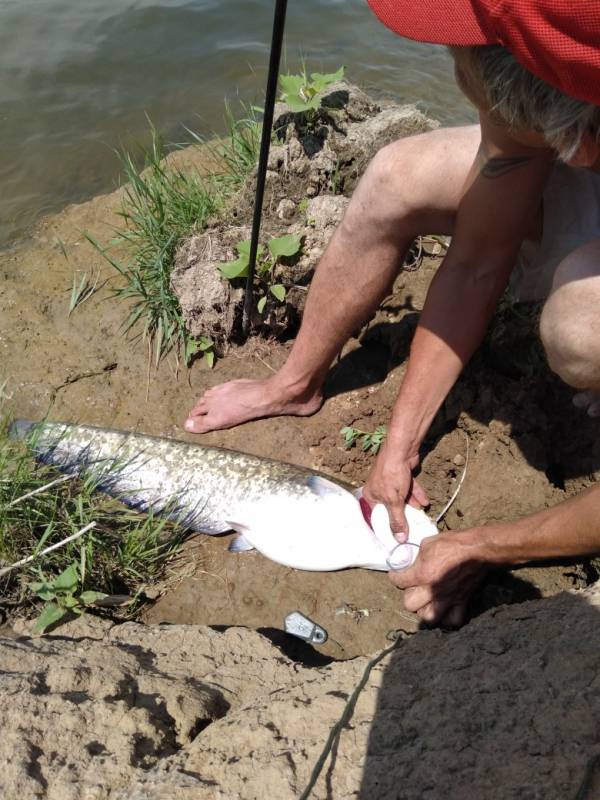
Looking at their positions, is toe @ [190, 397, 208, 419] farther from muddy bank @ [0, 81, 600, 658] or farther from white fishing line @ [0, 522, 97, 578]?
white fishing line @ [0, 522, 97, 578]

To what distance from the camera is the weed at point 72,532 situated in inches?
110

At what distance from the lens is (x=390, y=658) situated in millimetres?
2207

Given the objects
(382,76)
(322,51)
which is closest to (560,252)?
(382,76)

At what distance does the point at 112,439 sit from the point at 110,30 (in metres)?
5.71

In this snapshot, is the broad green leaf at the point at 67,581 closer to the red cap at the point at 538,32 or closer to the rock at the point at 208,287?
the rock at the point at 208,287

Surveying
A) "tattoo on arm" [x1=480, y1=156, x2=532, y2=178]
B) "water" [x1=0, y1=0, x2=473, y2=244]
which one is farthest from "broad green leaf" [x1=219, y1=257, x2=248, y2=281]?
"water" [x1=0, y1=0, x2=473, y2=244]

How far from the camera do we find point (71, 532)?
9.55ft

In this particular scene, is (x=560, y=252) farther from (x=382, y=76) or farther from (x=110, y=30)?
(x=110, y=30)

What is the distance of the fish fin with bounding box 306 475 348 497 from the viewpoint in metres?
3.11

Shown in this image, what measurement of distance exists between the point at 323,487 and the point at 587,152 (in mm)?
1839

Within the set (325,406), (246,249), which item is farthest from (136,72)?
(325,406)

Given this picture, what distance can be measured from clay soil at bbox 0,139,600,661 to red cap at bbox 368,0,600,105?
1.96m

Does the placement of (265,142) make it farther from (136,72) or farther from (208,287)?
(136,72)

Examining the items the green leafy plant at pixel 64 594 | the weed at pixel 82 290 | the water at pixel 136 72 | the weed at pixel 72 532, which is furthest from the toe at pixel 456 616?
the water at pixel 136 72
